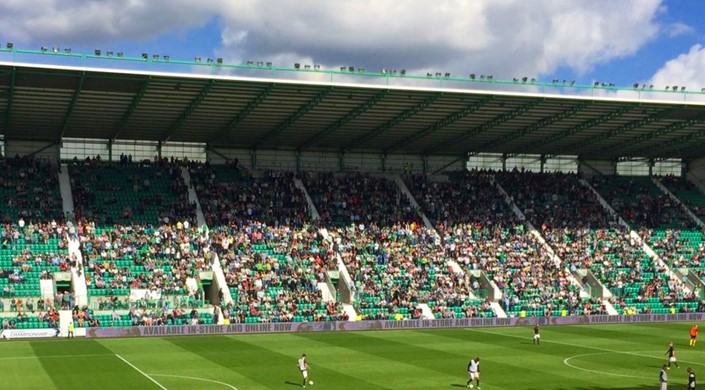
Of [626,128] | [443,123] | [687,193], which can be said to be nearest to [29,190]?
[443,123]

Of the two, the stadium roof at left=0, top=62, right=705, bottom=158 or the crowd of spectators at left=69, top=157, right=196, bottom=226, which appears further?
the crowd of spectators at left=69, top=157, right=196, bottom=226

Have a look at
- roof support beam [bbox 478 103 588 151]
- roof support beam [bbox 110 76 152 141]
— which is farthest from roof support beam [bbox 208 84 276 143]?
roof support beam [bbox 478 103 588 151]

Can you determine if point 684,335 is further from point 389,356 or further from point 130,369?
point 130,369

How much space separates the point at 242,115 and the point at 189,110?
4124 millimetres

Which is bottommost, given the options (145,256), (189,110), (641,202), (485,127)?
(145,256)

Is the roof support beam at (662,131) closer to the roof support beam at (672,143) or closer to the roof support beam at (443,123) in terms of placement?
the roof support beam at (672,143)

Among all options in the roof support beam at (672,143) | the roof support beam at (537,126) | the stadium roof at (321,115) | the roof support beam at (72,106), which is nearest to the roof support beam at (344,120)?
the stadium roof at (321,115)

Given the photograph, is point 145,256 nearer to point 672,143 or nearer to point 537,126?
point 537,126

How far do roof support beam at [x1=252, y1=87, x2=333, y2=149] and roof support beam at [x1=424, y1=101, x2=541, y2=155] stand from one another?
15461 millimetres

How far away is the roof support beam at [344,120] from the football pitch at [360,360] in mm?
16836

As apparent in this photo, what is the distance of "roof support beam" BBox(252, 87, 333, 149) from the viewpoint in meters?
62.4

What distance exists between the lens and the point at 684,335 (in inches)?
2222

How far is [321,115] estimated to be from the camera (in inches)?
2694

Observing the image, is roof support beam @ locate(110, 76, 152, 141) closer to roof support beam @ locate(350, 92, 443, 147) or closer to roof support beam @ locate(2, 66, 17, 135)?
roof support beam @ locate(2, 66, 17, 135)
